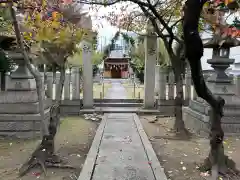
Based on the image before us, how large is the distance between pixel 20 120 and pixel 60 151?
1.96m

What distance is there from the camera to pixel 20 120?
319 inches

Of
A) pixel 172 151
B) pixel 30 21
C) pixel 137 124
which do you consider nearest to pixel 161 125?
pixel 137 124

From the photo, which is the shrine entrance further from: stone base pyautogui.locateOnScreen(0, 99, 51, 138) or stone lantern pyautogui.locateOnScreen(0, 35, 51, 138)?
stone base pyautogui.locateOnScreen(0, 99, 51, 138)

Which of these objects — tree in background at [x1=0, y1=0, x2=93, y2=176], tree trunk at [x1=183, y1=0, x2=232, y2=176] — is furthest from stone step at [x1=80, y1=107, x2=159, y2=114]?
tree trunk at [x1=183, y1=0, x2=232, y2=176]

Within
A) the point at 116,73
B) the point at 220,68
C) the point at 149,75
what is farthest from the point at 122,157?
the point at 116,73

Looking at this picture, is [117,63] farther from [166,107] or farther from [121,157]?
[121,157]

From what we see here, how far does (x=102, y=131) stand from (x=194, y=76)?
4.63 m

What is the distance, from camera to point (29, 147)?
716 cm

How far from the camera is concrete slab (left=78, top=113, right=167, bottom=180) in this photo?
5.11m

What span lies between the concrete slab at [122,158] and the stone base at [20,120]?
1774 millimetres

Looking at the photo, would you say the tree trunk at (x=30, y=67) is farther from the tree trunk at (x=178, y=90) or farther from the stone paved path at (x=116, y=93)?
the stone paved path at (x=116, y=93)

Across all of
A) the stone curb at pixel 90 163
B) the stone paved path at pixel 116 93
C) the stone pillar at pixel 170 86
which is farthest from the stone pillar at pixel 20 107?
the stone paved path at pixel 116 93

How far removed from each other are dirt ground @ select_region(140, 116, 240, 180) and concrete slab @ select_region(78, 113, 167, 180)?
10.9 inches

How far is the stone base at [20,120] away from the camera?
26.5ft
